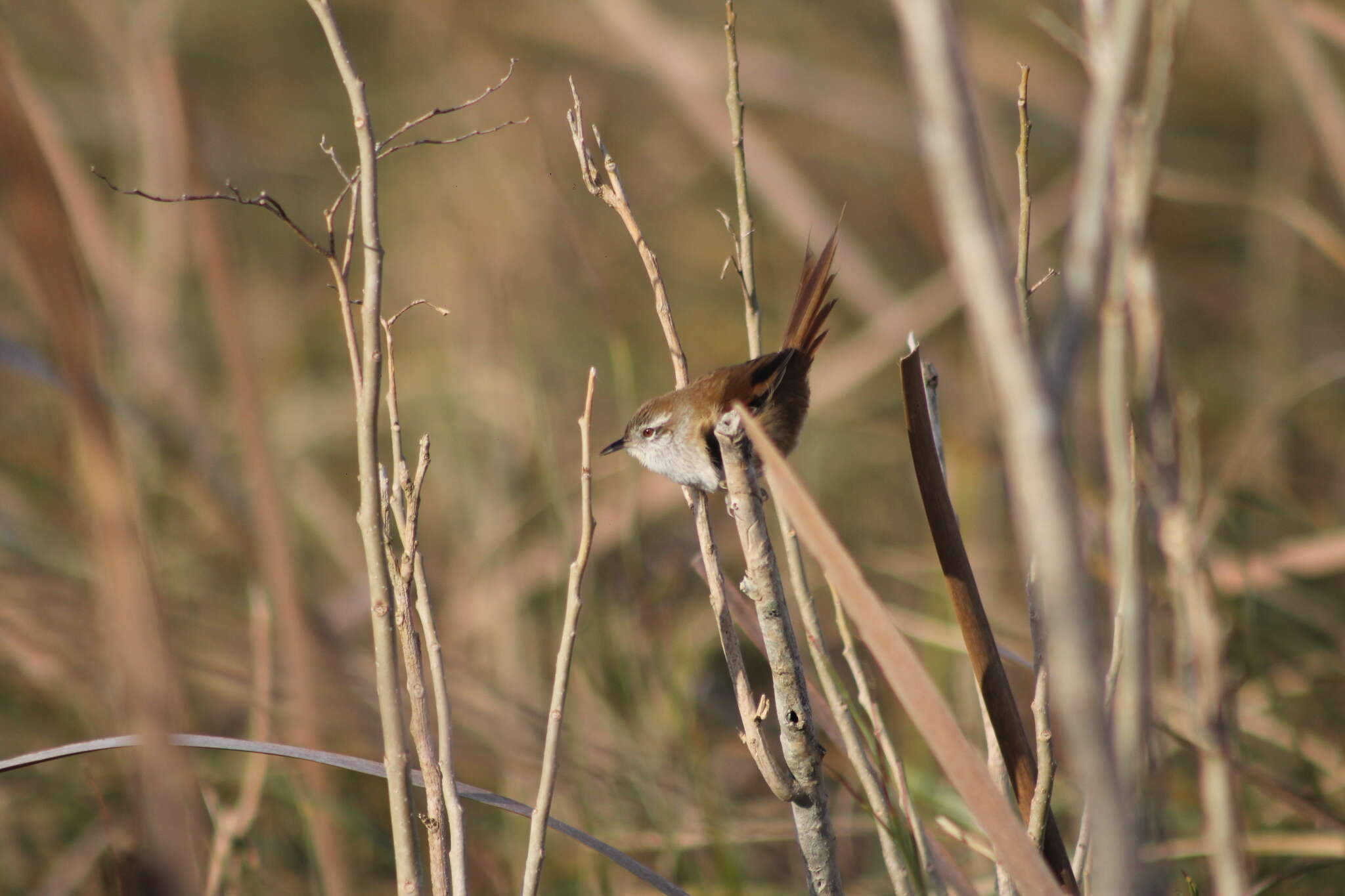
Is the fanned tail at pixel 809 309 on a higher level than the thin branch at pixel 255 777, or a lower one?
higher

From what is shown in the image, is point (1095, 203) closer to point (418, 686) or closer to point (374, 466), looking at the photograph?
point (374, 466)

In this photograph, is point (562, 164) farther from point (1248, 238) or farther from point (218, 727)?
point (1248, 238)

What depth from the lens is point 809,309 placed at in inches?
77.7

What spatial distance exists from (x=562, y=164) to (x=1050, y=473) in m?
3.96

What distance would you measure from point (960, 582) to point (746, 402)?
99 cm

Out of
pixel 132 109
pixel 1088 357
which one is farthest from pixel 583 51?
pixel 1088 357

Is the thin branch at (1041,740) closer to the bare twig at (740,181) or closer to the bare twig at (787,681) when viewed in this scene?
the bare twig at (787,681)

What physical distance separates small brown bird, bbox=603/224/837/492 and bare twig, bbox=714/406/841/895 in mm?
595

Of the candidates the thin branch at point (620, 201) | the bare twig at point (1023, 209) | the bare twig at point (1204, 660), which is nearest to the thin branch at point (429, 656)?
the thin branch at point (620, 201)

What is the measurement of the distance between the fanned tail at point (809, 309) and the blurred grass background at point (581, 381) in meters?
0.40

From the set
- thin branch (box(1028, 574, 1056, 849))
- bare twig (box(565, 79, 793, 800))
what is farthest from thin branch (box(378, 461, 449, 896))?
thin branch (box(1028, 574, 1056, 849))

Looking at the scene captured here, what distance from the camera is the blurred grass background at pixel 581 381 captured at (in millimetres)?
2154

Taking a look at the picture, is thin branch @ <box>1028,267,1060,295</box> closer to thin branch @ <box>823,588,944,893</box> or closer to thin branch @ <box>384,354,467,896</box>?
thin branch @ <box>823,588,944,893</box>

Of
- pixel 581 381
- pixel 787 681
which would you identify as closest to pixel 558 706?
pixel 787 681
